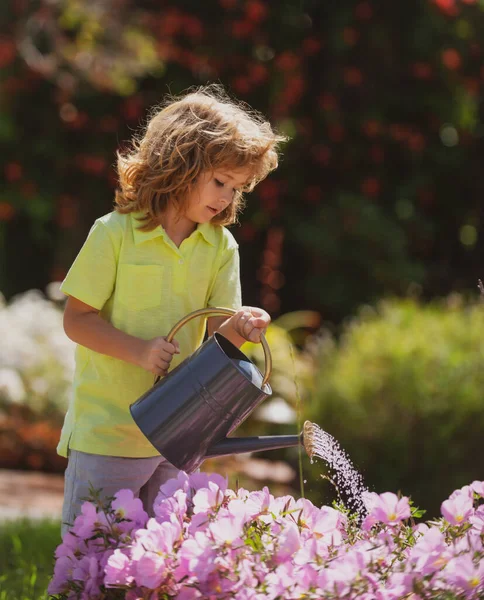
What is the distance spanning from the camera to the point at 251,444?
188 centimetres

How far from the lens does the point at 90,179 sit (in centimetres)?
730

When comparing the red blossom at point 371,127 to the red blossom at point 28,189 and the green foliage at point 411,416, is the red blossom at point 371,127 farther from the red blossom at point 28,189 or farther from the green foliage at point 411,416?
the green foliage at point 411,416

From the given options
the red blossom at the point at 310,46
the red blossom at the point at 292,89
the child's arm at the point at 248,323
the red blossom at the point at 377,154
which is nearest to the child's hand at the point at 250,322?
the child's arm at the point at 248,323

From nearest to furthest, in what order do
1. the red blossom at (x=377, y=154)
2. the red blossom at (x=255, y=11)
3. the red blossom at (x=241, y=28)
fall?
the red blossom at (x=255, y=11)
the red blossom at (x=241, y=28)
the red blossom at (x=377, y=154)

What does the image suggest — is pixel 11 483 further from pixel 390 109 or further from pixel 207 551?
pixel 390 109

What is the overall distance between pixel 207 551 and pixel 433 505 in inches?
106

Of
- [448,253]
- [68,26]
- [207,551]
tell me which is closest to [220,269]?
[207,551]

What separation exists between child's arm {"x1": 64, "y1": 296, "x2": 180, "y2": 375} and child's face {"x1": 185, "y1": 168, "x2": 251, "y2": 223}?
1.02 feet

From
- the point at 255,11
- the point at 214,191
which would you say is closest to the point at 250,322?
the point at 214,191

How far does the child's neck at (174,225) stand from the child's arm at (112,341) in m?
0.24

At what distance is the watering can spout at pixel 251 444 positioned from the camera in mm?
1878

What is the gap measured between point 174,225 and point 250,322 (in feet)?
1.12

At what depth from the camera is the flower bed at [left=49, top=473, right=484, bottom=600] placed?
4.91 ft

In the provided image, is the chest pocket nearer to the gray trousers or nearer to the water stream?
the gray trousers
